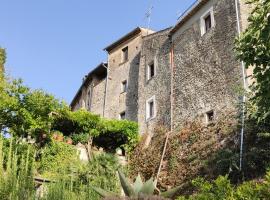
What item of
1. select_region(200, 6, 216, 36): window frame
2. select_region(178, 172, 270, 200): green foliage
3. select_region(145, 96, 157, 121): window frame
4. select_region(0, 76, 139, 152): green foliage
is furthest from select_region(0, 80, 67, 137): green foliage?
select_region(178, 172, 270, 200): green foliage

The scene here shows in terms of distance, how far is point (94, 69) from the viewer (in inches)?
1123

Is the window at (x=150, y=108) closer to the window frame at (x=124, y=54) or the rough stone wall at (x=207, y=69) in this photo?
the rough stone wall at (x=207, y=69)

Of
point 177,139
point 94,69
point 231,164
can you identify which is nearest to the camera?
point 231,164

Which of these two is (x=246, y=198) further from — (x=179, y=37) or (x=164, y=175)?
(x=179, y=37)

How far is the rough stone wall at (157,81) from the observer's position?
20258 millimetres

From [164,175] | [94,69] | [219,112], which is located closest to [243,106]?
[219,112]

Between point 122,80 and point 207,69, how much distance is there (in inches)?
330

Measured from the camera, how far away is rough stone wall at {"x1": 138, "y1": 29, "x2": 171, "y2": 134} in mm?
20258

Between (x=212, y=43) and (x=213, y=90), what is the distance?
7.48 ft

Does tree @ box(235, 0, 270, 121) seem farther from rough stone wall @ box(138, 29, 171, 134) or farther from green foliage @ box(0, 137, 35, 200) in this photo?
rough stone wall @ box(138, 29, 171, 134)

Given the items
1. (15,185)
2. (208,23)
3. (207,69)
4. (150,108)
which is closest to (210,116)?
(207,69)

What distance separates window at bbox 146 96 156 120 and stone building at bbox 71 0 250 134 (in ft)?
0.17

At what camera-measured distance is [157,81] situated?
21453mm

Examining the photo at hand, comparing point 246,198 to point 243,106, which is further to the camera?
point 243,106
